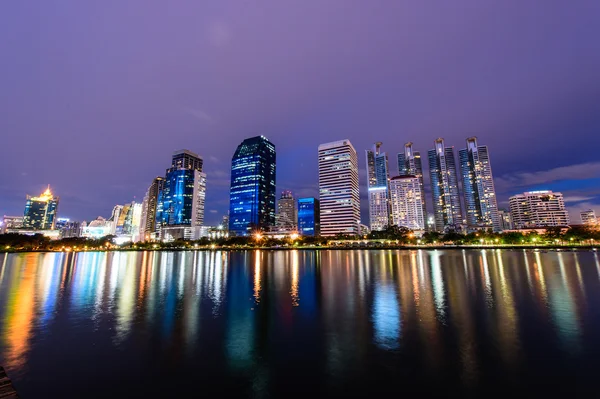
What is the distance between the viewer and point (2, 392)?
953 cm

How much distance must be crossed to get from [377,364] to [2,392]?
1474 centimetres

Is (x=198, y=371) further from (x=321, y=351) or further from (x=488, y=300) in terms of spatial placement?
(x=488, y=300)

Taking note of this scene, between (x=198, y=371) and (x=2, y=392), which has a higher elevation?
(x=2, y=392)

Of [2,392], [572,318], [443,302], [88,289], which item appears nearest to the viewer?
[2,392]

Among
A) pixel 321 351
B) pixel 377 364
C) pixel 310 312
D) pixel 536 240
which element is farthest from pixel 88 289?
pixel 536 240

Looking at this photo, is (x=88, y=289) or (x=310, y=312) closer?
(x=310, y=312)

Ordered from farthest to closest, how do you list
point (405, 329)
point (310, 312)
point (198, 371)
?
point (310, 312)
point (405, 329)
point (198, 371)

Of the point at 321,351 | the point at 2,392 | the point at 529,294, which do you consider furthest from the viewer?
the point at 529,294

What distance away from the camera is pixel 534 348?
595 inches

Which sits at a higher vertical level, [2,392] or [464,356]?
A: [2,392]

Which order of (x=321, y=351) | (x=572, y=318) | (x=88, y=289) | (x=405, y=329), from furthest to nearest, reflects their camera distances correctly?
(x=88, y=289) → (x=572, y=318) → (x=405, y=329) → (x=321, y=351)

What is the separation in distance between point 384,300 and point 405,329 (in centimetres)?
844

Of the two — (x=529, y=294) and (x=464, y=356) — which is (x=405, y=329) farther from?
(x=529, y=294)

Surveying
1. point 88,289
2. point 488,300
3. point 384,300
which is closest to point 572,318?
point 488,300
